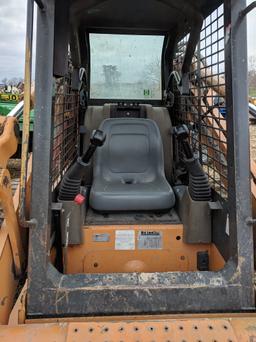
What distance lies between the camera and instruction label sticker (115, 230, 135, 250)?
207 centimetres

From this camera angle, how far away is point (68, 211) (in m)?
2.03

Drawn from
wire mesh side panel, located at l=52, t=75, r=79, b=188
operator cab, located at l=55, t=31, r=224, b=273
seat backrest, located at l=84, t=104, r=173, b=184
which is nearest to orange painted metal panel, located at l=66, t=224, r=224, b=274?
operator cab, located at l=55, t=31, r=224, b=273

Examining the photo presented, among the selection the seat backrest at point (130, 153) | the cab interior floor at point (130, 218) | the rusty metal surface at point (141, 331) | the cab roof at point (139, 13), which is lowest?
the cab interior floor at point (130, 218)

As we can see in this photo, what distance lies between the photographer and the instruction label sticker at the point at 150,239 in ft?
6.82

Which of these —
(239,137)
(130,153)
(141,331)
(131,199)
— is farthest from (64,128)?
(141,331)

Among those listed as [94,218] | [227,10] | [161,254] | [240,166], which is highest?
[227,10]

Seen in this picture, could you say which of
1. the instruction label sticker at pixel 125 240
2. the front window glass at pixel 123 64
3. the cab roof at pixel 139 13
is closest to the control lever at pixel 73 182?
the instruction label sticker at pixel 125 240

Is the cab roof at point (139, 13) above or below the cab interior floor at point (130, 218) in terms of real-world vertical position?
above

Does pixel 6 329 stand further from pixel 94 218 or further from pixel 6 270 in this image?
pixel 94 218

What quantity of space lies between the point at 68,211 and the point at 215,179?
40.9 inches

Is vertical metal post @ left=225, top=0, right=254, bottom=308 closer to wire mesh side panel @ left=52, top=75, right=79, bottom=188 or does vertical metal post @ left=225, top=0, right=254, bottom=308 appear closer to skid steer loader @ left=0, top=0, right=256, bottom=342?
skid steer loader @ left=0, top=0, right=256, bottom=342

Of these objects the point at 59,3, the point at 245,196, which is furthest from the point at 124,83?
the point at 245,196

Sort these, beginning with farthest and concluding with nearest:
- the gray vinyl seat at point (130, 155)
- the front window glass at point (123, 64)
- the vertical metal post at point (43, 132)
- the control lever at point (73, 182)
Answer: the front window glass at point (123, 64) → the gray vinyl seat at point (130, 155) → the control lever at point (73, 182) → the vertical metal post at point (43, 132)

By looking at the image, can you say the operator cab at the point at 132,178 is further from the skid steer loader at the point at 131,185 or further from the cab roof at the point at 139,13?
the cab roof at the point at 139,13
